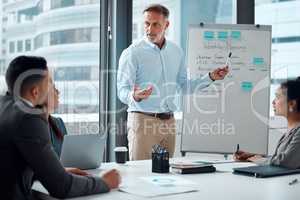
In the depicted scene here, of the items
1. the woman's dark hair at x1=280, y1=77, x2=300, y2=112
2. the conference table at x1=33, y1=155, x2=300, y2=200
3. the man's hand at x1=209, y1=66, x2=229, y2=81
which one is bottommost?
the conference table at x1=33, y1=155, x2=300, y2=200

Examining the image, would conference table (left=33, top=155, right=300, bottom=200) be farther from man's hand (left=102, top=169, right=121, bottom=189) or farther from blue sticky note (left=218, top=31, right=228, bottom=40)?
blue sticky note (left=218, top=31, right=228, bottom=40)

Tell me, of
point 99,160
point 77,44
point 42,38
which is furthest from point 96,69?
point 99,160

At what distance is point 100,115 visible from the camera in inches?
166

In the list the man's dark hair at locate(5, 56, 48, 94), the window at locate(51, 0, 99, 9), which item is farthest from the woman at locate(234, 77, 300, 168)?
the window at locate(51, 0, 99, 9)

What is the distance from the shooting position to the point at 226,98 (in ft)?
13.3

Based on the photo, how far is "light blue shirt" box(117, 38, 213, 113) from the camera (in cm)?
356

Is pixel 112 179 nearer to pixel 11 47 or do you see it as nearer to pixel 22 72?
pixel 22 72

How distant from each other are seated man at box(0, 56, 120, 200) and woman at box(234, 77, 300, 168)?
111cm

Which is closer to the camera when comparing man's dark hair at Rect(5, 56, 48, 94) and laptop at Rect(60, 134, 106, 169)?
man's dark hair at Rect(5, 56, 48, 94)

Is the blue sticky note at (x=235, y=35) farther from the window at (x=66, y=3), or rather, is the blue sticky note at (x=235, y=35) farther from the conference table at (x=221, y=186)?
the conference table at (x=221, y=186)

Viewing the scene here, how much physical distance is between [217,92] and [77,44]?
55.7 inches

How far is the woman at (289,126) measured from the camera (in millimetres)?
2385

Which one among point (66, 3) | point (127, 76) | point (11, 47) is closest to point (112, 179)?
point (127, 76)

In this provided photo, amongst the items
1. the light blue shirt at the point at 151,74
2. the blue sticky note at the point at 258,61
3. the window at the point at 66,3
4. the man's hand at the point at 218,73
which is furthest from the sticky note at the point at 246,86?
the window at the point at 66,3
